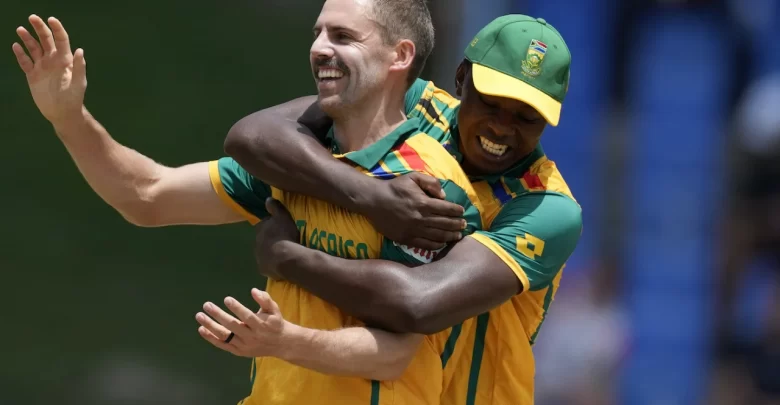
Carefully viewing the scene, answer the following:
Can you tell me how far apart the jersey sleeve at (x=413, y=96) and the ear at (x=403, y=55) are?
198 mm

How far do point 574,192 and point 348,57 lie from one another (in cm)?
517

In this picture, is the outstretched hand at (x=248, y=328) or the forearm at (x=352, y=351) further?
the forearm at (x=352, y=351)

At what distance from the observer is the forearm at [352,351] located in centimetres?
380

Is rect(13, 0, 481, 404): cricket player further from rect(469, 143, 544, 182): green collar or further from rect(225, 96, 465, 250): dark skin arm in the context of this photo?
rect(469, 143, 544, 182): green collar

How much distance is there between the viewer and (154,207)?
4.64 metres

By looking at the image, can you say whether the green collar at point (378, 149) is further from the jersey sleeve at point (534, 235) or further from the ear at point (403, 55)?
the jersey sleeve at point (534, 235)

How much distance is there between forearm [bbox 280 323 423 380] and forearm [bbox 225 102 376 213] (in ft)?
1.31

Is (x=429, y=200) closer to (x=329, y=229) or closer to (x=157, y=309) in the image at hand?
(x=329, y=229)

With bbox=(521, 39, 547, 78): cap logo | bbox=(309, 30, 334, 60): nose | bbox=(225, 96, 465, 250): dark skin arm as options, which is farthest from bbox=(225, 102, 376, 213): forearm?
bbox=(521, 39, 547, 78): cap logo

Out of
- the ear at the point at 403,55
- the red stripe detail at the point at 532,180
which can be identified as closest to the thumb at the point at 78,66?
the ear at the point at 403,55

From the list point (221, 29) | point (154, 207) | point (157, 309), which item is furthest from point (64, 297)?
point (154, 207)

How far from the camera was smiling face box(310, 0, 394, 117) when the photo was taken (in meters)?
4.14

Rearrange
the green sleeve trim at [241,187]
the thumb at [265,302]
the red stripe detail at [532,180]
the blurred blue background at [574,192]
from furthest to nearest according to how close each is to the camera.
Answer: the blurred blue background at [574,192], the green sleeve trim at [241,187], the red stripe detail at [532,180], the thumb at [265,302]

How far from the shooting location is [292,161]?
13.6 feet
